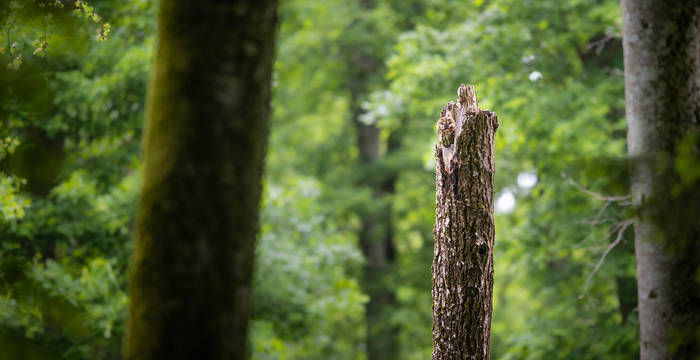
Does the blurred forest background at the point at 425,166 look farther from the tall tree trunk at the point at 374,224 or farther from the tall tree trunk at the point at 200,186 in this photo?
the tall tree trunk at the point at 200,186

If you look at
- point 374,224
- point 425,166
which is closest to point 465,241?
point 425,166

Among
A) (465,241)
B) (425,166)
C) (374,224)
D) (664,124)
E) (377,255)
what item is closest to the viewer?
(664,124)

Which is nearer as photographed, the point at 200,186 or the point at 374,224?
the point at 200,186

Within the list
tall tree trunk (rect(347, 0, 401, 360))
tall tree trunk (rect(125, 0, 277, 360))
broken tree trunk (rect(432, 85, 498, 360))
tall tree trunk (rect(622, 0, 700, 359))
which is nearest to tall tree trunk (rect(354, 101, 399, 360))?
tall tree trunk (rect(347, 0, 401, 360))

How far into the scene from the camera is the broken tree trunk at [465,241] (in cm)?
406

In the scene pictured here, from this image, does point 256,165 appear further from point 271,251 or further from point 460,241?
point 271,251

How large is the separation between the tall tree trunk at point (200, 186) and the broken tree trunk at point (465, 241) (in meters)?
2.48

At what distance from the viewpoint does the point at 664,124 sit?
3344 millimetres

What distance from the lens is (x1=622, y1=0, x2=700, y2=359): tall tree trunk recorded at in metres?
3.22

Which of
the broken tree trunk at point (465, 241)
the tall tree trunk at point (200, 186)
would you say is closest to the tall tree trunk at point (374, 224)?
the broken tree trunk at point (465, 241)

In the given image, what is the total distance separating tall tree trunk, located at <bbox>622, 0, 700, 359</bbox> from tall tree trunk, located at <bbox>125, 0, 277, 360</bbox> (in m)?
2.36

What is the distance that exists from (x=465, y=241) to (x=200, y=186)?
8.81 ft

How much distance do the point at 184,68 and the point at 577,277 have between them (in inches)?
335

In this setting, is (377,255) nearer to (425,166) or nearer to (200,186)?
(425,166)
